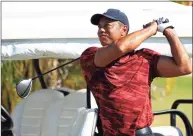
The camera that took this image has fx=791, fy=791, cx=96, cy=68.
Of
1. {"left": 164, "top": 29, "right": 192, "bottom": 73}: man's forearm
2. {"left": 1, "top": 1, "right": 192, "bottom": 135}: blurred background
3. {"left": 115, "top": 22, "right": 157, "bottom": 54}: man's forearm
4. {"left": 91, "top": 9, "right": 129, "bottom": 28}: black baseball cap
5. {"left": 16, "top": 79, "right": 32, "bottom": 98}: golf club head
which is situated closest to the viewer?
{"left": 115, "top": 22, "right": 157, "bottom": 54}: man's forearm

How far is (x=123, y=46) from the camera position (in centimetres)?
450

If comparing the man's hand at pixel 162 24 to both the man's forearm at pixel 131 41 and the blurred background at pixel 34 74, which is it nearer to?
the man's forearm at pixel 131 41

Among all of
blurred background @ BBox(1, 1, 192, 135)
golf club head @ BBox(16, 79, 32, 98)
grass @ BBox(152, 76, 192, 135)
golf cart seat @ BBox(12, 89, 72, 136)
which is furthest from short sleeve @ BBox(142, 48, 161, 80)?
grass @ BBox(152, 76, 192, 135)

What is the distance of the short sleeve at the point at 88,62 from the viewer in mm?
4793

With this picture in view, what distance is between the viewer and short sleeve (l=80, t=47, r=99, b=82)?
4793 millimetres

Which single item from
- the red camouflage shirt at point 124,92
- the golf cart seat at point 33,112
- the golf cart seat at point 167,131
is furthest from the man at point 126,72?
the golf cart seat at point 33,112

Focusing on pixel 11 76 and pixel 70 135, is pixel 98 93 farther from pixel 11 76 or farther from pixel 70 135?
pixel 11 76

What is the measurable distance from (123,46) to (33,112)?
1.85 meters

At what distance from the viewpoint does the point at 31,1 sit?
5.75m

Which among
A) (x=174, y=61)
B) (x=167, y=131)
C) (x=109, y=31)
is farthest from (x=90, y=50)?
(x=167, y=131)

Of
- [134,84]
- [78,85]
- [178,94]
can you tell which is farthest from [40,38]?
[178,94]

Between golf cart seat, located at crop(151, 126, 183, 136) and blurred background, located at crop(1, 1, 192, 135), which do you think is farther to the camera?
blurred background, located at crop(1, 1, 192, 135)

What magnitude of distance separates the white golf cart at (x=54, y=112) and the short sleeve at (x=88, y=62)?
0.28m

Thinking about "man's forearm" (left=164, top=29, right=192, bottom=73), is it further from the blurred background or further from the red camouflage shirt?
the blurred background
